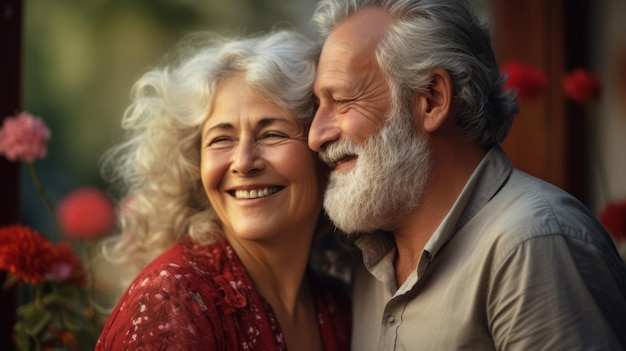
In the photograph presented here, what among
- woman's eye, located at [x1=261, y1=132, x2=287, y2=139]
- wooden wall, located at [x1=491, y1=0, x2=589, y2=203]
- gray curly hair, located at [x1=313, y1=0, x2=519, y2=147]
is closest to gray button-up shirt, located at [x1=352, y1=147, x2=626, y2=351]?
gray curly hair, located at [x1=313, y1=0, x2=519, y2=147]

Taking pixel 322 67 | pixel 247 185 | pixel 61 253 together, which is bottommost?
pixel 61 253

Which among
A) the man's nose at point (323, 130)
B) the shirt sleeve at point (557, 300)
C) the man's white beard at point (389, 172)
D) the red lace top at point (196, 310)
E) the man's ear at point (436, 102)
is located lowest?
the red lace top at point (196, 310)

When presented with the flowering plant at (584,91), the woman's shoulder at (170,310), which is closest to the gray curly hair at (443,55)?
the flowering plant at (584,91)

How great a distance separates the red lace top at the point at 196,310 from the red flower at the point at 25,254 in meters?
0.38

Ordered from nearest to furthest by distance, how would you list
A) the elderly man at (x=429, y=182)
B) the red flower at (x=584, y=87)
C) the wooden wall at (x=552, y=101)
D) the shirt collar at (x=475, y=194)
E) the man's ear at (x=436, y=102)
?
the elderly man at (x=429, y=182)
the shirt collar at (x=475, y=194)
the man's ear at (x=436, y=102)
the red flower at (x=584, y=87)
the wooden wall at (x=552, y=101)

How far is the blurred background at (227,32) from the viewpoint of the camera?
4.43 meters

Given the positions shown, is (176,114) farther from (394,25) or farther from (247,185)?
(394,25)

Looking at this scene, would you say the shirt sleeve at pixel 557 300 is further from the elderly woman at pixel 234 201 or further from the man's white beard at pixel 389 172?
the elderly woman at pixel 234 201

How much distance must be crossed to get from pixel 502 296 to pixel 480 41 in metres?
0.93

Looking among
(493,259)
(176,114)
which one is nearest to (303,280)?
(176,114)

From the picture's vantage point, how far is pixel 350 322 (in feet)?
10.1

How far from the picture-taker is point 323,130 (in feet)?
8.99

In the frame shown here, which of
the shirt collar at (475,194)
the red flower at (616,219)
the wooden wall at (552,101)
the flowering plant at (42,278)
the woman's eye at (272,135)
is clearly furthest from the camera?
the wooden wall at (552,101)

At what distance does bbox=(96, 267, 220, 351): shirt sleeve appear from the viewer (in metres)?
2.37
